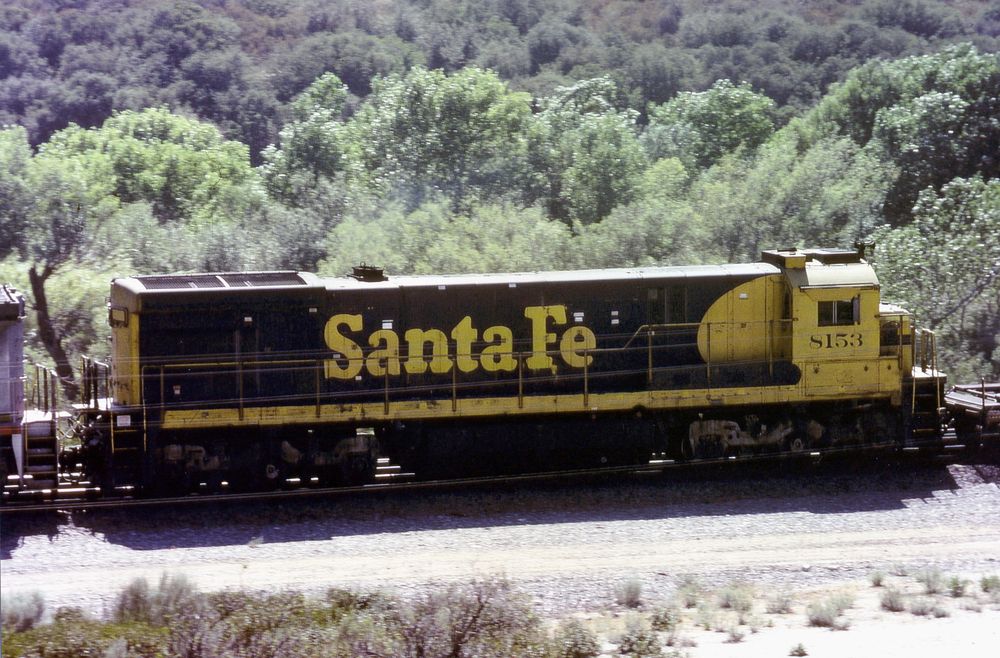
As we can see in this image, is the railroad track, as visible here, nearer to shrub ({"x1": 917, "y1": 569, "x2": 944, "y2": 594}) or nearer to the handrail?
the handrail

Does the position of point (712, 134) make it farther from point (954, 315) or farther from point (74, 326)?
point (74, 326)

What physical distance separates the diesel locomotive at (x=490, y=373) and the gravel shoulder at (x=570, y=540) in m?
0.74

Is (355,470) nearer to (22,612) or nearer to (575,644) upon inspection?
(22,612)

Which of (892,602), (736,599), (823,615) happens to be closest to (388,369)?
(736,599)

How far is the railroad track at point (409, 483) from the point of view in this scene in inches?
597

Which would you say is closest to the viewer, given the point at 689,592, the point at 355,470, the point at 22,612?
the point at 22,612

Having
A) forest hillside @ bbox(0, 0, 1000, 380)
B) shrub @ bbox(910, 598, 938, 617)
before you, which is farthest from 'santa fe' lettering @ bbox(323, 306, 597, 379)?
forest hillside @ bbox(0, 0, 1000, 380)

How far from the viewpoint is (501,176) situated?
37.1 meters

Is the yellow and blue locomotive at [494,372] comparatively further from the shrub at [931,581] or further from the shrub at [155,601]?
the shrub at [931,581]

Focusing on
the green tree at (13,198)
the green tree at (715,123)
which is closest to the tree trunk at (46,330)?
the green tree at (13,198)

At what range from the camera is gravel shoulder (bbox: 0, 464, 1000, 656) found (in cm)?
1272

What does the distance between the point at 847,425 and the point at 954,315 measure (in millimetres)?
8395

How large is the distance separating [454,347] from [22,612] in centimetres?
737

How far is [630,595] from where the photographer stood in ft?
39.9
